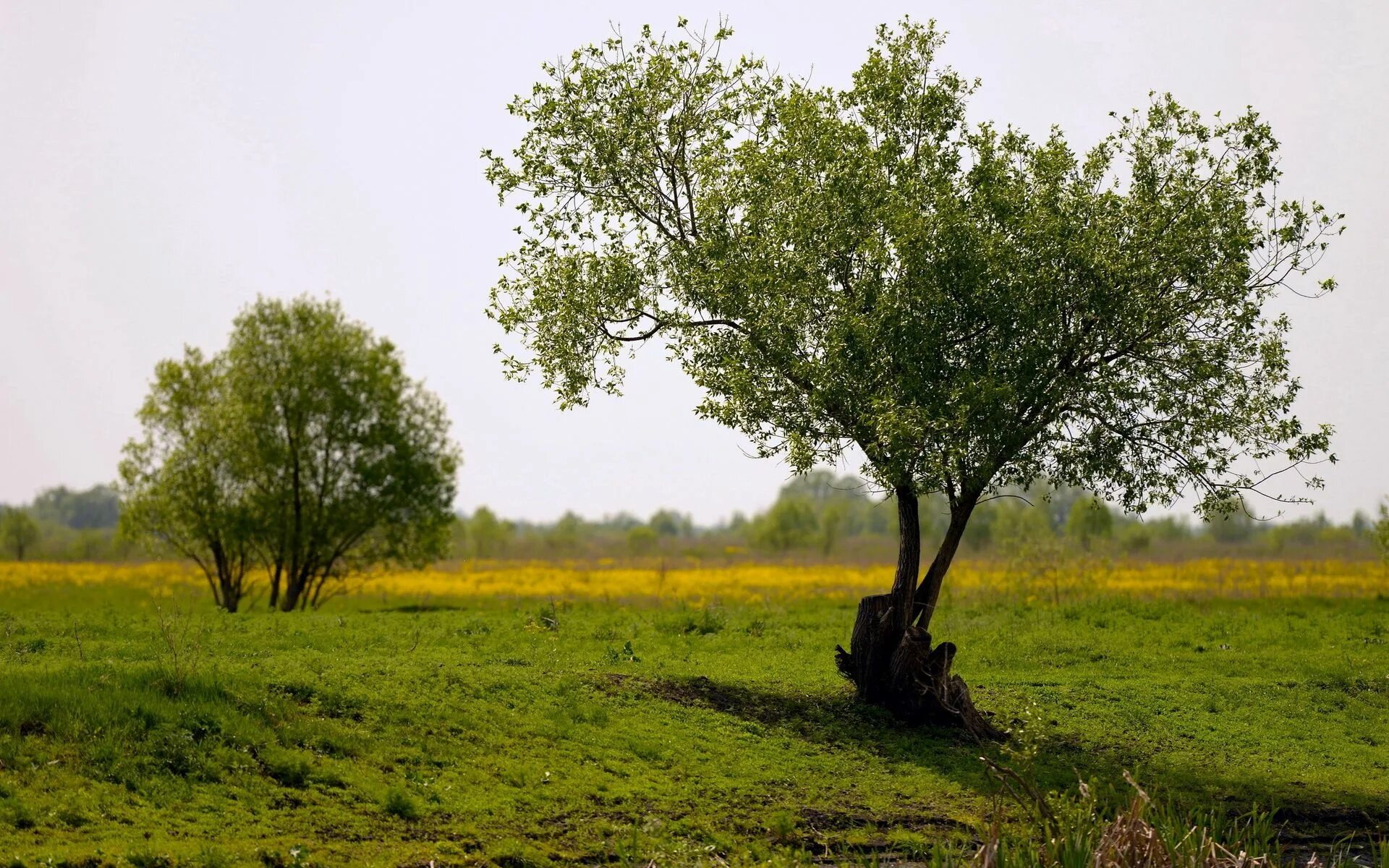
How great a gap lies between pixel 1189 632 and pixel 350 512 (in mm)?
26739

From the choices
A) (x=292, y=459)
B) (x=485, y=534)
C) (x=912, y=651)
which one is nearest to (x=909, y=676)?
(x=912, y=651)

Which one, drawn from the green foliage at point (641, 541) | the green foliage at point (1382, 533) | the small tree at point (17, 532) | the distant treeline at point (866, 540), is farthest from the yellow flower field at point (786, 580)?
the green foliage at point (641, 541)

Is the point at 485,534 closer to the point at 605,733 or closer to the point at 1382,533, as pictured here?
the point at 1382,533

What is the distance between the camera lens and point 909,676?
69.6ft

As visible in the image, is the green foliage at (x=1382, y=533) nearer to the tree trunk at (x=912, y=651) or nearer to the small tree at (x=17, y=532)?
the tree trunk at (x=912, y=651)

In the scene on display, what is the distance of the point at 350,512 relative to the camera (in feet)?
135

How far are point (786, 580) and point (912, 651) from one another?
42427 mm

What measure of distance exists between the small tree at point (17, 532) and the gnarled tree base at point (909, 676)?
87866 millimetres

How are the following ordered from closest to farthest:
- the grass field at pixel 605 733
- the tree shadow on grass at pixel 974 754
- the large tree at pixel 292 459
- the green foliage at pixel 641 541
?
the grass field at pixel 605 733 < the tree shadow on grass at pixel 974 754 < the large tree at pixel 292 459 < the green foliage at pixel 641 541

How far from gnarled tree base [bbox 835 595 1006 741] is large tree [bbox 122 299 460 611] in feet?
78.8

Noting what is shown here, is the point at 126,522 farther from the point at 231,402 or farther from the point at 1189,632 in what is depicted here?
the point at 1189,632

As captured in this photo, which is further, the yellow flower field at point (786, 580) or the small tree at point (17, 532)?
the small tree at point (17, 532)

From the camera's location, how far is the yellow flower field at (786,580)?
43.6 m

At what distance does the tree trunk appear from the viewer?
2100cm
